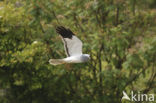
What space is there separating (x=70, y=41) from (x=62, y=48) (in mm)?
1382

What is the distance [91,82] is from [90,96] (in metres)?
0.43

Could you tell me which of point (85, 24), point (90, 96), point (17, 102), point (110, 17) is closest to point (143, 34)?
point (110, 17)

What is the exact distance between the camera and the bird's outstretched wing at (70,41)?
423 centimetres

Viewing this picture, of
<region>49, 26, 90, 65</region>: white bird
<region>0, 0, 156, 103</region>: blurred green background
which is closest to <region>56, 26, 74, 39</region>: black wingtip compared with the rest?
<region>49, 26, 90, 65</region>: white bird

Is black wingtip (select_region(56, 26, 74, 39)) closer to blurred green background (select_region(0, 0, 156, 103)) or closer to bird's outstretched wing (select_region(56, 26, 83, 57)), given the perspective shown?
bird's outstretched wing (select_region(56, 26, 83, 57))

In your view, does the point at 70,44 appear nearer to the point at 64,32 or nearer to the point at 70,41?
the point at 70,41

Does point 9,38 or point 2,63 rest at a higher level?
point 9,38

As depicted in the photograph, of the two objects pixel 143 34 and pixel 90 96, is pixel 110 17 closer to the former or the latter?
pixel 143 34

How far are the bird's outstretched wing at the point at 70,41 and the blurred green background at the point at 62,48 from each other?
1.30 metres

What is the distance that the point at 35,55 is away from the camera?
5.82 metres

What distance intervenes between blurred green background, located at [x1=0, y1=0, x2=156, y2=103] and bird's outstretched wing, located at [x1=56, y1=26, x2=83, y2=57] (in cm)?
130

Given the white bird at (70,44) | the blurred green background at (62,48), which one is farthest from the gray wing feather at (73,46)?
the blurred green background at (62,48)

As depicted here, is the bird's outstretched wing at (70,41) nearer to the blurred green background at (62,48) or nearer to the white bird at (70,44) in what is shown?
the white bird at (70,44)

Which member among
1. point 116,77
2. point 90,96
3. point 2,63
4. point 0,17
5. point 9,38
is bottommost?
point 90,96
